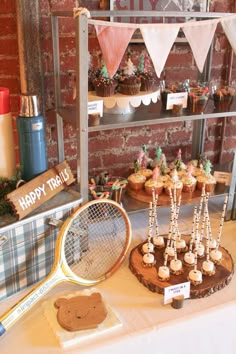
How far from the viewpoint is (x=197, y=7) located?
161 cm

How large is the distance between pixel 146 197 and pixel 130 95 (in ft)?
1.24

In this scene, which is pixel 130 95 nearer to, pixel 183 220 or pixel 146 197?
pixel 146 197

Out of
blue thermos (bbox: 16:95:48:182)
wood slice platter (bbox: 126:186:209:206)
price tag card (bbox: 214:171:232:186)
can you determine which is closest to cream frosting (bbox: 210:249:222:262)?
wood slice platter (bbox: 126:186:209:206)

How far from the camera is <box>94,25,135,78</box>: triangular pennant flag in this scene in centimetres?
116

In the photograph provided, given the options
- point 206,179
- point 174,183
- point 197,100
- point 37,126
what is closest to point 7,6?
point 37,126

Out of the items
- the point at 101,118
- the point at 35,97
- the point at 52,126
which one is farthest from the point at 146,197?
the point at 35,97

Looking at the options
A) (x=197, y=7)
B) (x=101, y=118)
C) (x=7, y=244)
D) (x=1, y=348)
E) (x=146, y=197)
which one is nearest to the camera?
(x=1, y=348)

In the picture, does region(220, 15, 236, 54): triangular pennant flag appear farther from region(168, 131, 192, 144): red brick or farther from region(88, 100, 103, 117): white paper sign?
region(168, 131, 192, 144): red brick

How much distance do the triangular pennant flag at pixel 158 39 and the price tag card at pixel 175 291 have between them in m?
0.62

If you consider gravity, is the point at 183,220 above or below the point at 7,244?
below

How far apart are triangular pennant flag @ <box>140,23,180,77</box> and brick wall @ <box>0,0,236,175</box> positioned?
0.37m

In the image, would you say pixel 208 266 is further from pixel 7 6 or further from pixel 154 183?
pixel 7 6

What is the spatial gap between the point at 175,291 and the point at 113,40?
0.74 metres

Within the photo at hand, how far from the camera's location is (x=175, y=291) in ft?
3.72
